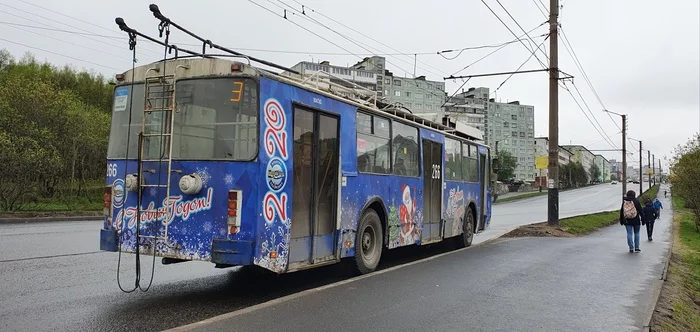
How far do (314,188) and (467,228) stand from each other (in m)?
7.73

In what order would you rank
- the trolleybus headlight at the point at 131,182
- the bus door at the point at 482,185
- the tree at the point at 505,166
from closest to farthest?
the trolleybus headlight at the point at 131,182
the bus door at the point at 482,185
the tree at the point at 505,166

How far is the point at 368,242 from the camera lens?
31.0 feet

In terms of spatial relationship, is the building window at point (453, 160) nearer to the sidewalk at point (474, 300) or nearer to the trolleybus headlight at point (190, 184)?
the sidewalk at point (474, 300)

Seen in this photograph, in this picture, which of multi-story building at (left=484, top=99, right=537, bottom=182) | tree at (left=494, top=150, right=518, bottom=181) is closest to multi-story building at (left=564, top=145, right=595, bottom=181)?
multi-story building at (left=484, top=99, right=537, bottom=182)

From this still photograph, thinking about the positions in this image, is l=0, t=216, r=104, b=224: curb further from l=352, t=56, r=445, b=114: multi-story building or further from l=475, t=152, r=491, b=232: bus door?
l=352, t=56, r=445, b=114: multi-story building

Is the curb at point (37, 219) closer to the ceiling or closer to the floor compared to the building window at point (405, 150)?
closer to the floor

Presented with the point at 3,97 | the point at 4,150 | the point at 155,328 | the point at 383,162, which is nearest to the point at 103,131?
the point at 3,97

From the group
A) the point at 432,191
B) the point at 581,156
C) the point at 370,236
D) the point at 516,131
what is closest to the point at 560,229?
the point at 432,191

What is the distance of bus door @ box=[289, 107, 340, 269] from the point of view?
7.41m

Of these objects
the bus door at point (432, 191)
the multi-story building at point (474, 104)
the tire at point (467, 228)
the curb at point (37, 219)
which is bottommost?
the curb at point (37, 219)

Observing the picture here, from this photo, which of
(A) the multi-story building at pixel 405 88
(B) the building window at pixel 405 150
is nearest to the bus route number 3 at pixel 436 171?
(B) the building window at pixel 405 150

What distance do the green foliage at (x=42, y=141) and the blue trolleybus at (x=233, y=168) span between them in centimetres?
1909

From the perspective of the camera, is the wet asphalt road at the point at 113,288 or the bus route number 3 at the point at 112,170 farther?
the bus route number 3 at the point at 112,170

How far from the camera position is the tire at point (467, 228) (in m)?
14.2
